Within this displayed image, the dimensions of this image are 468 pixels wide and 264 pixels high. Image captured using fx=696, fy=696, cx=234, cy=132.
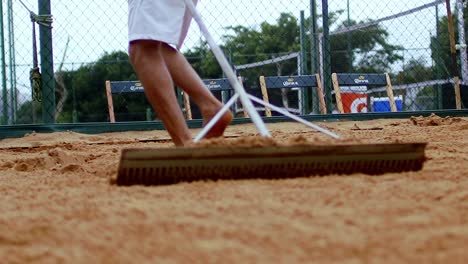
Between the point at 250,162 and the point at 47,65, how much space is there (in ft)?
14.6

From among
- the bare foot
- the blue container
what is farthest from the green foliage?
the bare foot

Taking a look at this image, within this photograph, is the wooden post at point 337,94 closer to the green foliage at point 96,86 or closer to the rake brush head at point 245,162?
the green foliage at point 96,86

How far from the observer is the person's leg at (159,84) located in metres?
2.84

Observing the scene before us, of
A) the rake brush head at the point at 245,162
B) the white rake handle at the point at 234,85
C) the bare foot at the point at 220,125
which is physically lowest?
the rake brush head at the point at 245,162

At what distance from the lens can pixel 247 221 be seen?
1.45 metres

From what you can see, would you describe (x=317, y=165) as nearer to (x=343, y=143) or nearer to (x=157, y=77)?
(x=343, y=143)

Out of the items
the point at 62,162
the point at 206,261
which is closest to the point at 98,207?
the point at 206,261

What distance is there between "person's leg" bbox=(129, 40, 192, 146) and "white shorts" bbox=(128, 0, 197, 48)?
0.05 meters

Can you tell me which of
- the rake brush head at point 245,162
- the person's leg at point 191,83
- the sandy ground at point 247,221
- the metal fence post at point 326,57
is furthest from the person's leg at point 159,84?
the metal fence post at point 326,57

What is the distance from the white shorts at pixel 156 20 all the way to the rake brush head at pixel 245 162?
2.77 ft

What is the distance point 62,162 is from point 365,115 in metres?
3.55

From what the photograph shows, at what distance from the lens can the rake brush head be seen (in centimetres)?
209

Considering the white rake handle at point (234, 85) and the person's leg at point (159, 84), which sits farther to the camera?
the person's leg at point (159, 84)

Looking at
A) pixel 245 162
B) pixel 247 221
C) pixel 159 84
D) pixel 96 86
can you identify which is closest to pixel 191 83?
pixel 159 84
